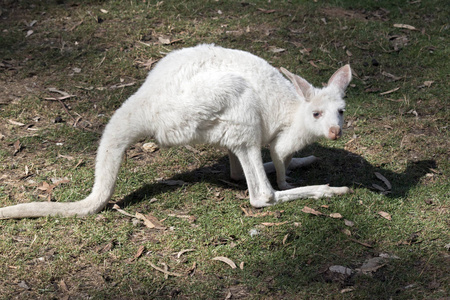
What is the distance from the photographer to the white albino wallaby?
3.41m

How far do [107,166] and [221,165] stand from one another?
1.18m

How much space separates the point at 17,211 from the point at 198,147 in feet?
5.41

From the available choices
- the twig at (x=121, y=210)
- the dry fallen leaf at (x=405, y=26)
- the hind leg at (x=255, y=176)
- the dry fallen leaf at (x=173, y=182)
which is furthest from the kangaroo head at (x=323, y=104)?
the dry fallen leaf at (x=405, y=26)

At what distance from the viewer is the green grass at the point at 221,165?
3.02 metres

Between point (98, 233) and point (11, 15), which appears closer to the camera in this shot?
point (98, 233)

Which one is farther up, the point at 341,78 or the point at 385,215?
the point at 341,78

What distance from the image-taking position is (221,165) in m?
Result: 4.35

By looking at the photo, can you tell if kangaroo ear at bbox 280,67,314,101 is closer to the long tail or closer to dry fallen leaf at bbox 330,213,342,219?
dry fallen leaf at bbox 330,213,342,219

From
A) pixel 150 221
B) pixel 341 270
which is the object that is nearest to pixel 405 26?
pixel 341 270

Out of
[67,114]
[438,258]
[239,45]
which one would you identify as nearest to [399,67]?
[239,45]

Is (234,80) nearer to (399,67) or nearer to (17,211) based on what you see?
(17,211)

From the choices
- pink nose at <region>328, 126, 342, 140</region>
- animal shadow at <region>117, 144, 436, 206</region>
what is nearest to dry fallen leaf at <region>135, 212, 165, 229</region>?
animal shadow at <region>117, 144, 436, 206</region>

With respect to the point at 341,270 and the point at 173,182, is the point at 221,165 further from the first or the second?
the point at 341,270

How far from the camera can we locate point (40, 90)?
507 centimetres
